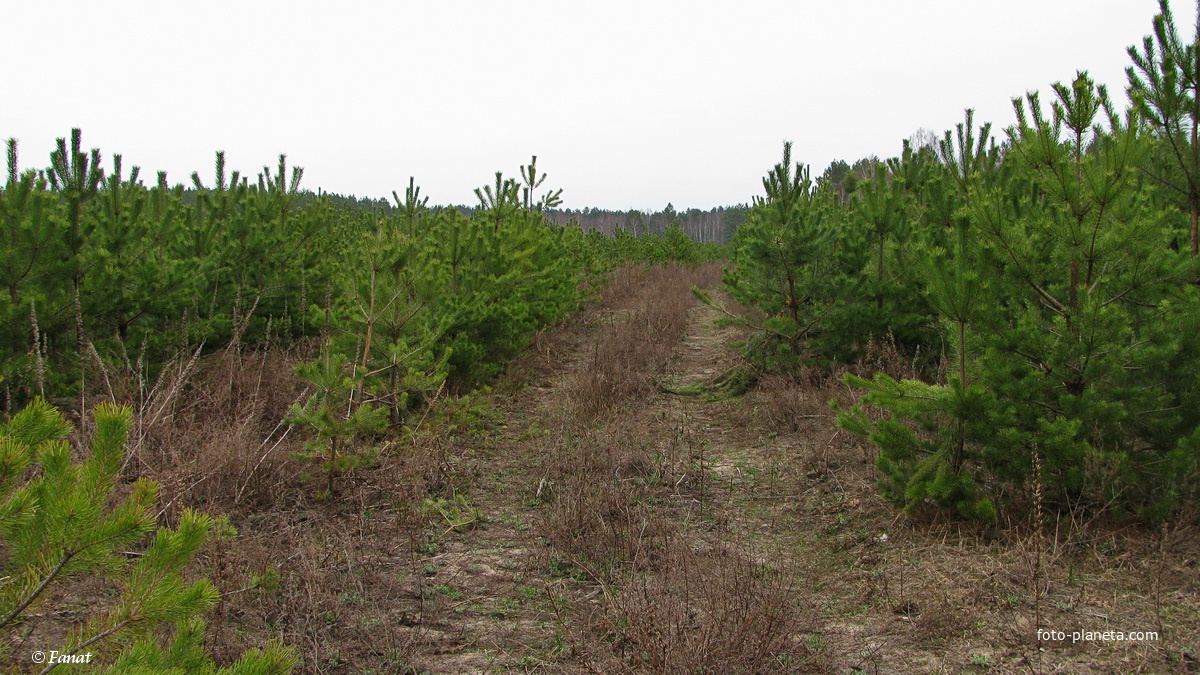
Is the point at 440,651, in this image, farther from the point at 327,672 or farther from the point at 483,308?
the point at 483,308

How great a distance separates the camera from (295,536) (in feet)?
12.3

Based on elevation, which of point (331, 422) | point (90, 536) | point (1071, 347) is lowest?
point (331, 422)

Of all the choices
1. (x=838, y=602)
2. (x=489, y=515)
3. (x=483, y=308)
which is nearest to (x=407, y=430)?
(x=489, y=515)

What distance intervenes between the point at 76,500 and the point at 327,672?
1614 millimetres

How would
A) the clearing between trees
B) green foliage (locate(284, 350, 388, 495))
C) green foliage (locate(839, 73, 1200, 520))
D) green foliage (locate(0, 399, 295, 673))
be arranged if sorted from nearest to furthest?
green foliage (locate(0, 399, 295, 673))
the clearing between trees
green foliage (locate(839, 73, 1200, 520))
green foliage (locate(284, 350, 388, 495))

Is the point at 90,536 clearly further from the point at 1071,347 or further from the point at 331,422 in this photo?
the point at 1071,347

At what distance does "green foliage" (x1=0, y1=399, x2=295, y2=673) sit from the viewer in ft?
4.30

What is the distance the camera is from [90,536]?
4.37ft

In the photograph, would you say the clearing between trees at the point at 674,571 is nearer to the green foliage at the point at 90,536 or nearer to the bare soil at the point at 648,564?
the bare soil at the point at 648,564

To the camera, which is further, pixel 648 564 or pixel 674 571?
pixel 648 564

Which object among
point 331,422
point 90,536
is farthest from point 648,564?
point 90,536

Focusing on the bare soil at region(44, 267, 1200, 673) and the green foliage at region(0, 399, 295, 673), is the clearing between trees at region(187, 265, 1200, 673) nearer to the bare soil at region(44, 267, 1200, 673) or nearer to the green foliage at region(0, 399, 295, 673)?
the bare soil at region(44, 267, 1200, 673)

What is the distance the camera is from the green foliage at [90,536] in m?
1.31

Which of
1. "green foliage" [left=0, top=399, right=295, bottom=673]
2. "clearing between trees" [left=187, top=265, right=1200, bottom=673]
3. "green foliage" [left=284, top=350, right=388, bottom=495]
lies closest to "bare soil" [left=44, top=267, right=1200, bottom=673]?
"clearing between trees" [left=187, top=265, right=1200, bottom=673]
